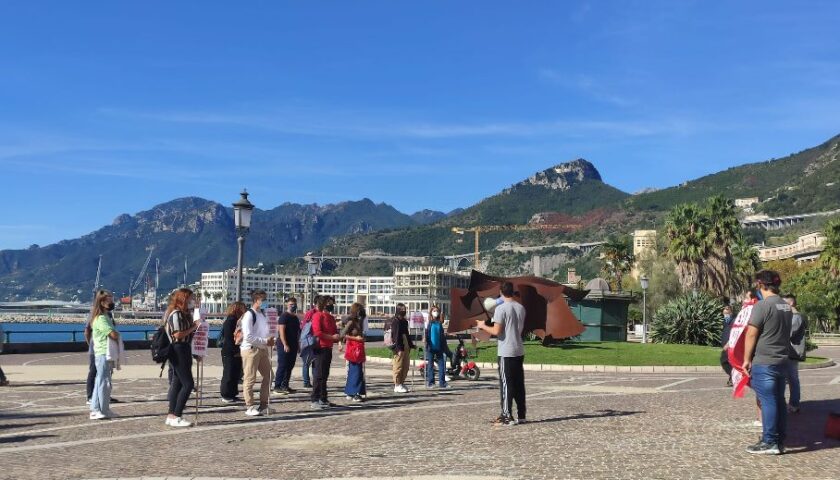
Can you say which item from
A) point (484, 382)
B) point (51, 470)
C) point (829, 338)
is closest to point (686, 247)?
point (829, 338)

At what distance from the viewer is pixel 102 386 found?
12594 millimetres

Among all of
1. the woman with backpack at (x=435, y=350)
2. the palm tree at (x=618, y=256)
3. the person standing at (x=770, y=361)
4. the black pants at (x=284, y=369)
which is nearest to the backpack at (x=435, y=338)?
the woman with backpack at (x=435, y=350)

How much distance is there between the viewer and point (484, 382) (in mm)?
20672

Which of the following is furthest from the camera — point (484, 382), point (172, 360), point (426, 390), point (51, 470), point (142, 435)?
point (484, 382)

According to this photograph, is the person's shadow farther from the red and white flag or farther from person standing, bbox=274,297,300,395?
person standing, bbox=274,297,300,395

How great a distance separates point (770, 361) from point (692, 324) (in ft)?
92.2

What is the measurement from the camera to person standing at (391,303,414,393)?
1734 cm

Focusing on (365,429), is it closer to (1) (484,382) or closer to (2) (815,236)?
(1) (484,382)

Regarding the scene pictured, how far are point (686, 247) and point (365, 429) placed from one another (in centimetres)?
5097

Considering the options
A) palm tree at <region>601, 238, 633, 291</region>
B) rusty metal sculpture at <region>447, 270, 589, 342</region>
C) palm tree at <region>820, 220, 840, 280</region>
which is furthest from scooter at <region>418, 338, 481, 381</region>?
palm tree at <region>820, 220, 840, 280</region>

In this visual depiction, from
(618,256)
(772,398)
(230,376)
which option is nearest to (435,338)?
(230,376)

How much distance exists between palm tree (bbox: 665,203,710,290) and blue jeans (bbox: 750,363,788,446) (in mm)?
50909

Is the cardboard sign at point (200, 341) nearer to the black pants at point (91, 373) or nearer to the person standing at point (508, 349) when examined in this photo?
the black pants at point (91, 373)

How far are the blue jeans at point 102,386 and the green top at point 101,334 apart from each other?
0.13 metres
